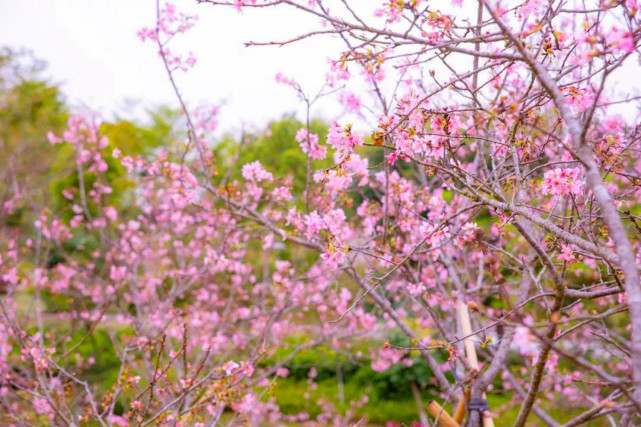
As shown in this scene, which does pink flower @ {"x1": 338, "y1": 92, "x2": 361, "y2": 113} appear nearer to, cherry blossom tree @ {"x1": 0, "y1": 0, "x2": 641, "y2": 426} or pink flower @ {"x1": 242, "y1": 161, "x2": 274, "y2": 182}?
cherry blossom tree @ {"x1": 0, "y1": 0, "x2": 641, "y2": 426}

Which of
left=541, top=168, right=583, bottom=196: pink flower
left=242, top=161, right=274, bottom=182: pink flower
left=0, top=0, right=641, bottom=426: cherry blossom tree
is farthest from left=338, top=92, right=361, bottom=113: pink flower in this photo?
left=541, top=168, right=583, bottom=196: pink flower

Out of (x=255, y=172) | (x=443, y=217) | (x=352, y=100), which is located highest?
(x=352, y=100)

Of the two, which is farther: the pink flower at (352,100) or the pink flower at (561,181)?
the pink flower at (352,100)

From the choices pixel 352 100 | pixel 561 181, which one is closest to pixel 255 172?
pixel 352 100

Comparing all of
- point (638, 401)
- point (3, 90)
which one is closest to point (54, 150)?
point (3, 90)

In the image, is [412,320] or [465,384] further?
[412,320]

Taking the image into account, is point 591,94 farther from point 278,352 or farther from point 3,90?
point 3,90

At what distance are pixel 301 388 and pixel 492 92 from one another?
7107mm

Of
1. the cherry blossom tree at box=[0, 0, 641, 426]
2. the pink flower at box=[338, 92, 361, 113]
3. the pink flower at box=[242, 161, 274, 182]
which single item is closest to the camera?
the cherry blossom tree at box=[0, 0, 641, 426]

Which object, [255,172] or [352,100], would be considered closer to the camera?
[352,100]

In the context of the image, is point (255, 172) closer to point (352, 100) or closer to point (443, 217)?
point (352, 100)

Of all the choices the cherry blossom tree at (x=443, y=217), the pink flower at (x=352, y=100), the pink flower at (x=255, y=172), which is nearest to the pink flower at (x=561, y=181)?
the cherry blossom tree at (x=443, y=217)

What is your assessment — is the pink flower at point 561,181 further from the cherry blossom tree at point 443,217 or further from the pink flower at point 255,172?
the pink flower at point 255,172

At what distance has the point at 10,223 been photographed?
15938mm
